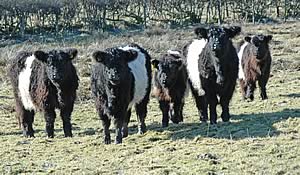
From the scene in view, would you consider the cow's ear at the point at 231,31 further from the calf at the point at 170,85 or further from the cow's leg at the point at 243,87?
the cow's leg at the point at 243,87

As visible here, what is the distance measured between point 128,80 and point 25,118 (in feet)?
12.2

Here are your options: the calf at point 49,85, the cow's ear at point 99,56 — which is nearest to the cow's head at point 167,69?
the calf at point 49,85

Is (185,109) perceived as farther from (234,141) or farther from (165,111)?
(234,141)

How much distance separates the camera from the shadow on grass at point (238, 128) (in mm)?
11430

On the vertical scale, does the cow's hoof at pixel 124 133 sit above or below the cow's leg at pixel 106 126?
below

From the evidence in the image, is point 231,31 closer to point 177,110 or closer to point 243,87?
point 177,110

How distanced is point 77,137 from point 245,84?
8.03 metres

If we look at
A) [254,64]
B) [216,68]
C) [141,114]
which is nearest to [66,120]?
[141,114]

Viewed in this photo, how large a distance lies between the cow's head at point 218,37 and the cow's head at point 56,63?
3085 mm

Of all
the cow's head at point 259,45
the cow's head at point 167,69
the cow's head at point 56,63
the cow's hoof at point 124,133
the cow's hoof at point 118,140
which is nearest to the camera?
the cow's hoof at point 118,140

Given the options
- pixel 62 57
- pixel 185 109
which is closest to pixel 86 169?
pixel 62 57

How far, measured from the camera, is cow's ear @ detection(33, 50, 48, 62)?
13.3m

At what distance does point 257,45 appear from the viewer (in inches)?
721

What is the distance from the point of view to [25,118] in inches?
575
